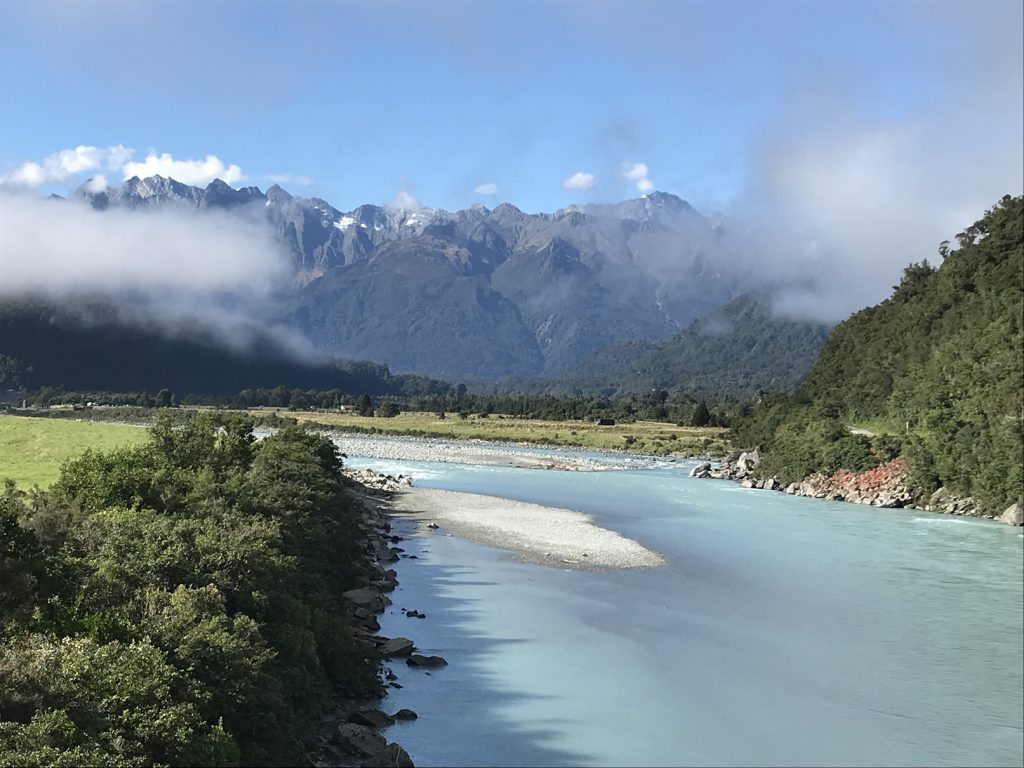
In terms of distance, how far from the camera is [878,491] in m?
68.7

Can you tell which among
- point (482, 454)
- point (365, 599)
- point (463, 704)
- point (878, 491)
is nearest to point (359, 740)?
point (463, 704)

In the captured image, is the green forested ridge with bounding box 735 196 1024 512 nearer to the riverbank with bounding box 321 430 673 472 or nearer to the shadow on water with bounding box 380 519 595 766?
the riverbank with bounding box 321 430 673 472

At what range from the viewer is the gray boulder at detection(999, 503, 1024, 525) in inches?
2153

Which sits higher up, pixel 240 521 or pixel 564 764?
pixel 240 521

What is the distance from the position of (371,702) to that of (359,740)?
3.59 m

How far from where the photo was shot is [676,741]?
18.7 m

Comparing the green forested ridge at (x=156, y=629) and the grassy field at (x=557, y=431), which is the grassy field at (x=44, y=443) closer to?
the green forested ridge at (x=156, y=629)

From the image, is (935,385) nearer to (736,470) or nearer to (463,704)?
(736,470)

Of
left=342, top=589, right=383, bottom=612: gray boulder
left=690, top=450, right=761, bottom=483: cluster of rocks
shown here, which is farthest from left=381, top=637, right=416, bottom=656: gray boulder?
left=690, top=450, right=761, bottom=483: cluster of rocks

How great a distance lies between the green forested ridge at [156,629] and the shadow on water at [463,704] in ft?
5.51

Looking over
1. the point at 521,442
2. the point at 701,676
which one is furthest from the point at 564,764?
the point at 521,442

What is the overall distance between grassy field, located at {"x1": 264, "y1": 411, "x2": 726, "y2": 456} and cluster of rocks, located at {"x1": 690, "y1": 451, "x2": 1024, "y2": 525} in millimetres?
43482

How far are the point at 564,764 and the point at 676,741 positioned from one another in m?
2.72

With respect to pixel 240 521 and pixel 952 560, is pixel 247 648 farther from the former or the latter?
pixel 952 560
